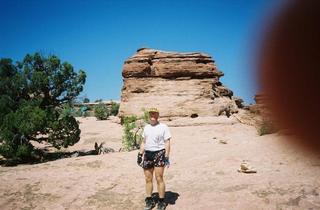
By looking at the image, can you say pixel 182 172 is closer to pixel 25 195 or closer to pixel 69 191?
pixel 69 191

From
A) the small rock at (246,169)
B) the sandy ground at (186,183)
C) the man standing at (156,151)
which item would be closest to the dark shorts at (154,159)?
the man standing at (156,151)

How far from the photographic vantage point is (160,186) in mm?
5141

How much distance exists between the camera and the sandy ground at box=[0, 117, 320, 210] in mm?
5477

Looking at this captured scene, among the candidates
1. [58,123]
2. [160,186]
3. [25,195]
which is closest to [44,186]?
[25,195]

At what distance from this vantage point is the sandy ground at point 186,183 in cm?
548

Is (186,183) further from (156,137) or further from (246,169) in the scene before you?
(156,137)

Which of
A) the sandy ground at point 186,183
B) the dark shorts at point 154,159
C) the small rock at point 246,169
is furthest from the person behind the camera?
the small rock at point 246,169

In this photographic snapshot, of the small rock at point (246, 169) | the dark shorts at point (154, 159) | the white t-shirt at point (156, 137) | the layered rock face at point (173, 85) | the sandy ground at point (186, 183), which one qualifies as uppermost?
the layered rock face at point (173, 85)

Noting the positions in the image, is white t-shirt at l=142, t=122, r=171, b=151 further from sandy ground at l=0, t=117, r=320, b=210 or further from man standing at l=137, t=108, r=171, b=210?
sandy ground at l=0, t=117, r=320, b=210

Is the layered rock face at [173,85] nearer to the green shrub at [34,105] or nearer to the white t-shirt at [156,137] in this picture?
the green shrub at [34,105]

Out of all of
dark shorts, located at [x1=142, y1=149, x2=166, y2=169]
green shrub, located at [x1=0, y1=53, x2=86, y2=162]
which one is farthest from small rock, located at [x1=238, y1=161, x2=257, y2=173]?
green shrub, located at [x1=0, y1=53, x2=86, y2=162]

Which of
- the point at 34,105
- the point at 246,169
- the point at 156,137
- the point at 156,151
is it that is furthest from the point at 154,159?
the point at 34,105

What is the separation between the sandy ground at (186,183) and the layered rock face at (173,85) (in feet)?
45.7

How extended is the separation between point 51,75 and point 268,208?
1339 cm
